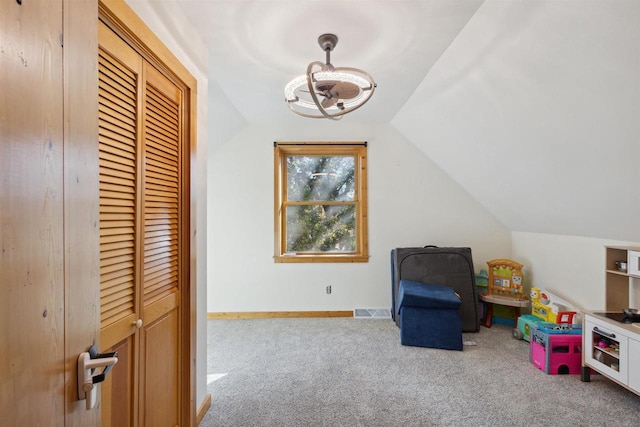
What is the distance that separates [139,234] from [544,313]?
3.56 meters

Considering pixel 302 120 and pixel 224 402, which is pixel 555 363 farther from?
pixel 302 120

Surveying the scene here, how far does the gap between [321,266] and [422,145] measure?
6.35 feet

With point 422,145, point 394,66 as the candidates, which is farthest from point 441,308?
point 394,66

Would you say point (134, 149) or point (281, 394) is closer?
point (134, 149)

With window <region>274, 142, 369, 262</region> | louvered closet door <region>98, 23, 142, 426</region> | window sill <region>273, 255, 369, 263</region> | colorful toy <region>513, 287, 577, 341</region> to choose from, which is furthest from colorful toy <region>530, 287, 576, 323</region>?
louvered closet door <region>98, 23, 142, 426</region>

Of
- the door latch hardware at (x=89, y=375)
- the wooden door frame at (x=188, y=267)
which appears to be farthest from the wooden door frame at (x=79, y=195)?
the wooden door frame at (x=188, y=267)

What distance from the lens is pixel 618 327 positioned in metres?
2.04

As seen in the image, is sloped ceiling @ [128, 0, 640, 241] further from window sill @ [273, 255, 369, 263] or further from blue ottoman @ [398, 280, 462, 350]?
window sill @ [273, 255, 369, 263]

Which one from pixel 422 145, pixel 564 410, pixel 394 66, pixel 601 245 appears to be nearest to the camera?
pixel 564 410

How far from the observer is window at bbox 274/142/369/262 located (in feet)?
13.1

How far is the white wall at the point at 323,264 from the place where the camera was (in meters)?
3.84

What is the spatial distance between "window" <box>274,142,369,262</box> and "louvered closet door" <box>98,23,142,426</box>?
2671 mm

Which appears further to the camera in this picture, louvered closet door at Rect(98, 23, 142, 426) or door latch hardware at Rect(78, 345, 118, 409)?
louvered closet door at Rect(98, 23, 142, 426)

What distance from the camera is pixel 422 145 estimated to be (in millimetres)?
3732
